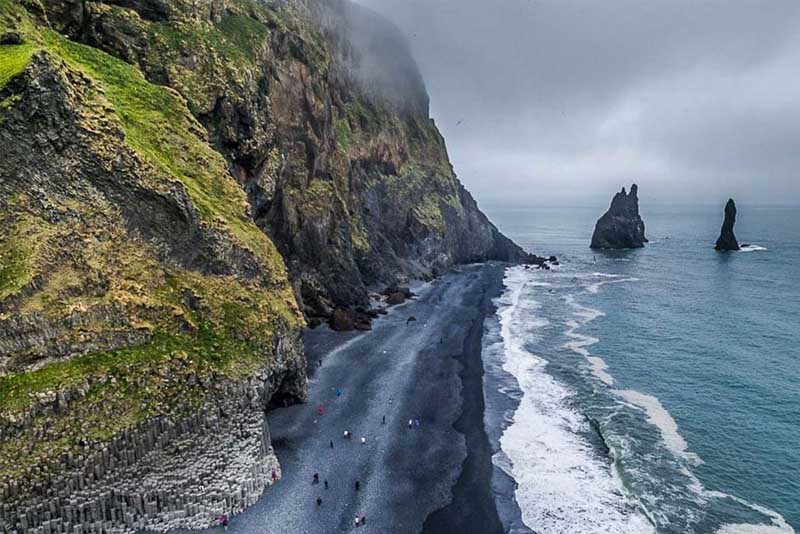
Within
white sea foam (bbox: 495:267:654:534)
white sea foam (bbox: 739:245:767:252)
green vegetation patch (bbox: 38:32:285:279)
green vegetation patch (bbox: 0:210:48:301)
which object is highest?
green vegetation patch (bbox: 38:32:285:279)

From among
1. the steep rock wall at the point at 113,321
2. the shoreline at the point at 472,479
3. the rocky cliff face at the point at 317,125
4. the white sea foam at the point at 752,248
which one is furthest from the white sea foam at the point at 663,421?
the white sea foam at the point at 752,248

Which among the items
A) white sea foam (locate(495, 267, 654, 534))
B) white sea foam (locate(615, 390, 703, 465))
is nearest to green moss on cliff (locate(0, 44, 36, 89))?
white sea foam (locate(495, 267, 654, 534))

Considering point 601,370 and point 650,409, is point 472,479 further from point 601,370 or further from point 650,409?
point 601,370

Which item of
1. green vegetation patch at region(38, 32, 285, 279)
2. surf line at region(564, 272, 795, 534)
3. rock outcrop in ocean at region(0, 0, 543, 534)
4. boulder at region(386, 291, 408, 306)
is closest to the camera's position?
rock outcrop in ocean at region(0, 0, 543, 534)

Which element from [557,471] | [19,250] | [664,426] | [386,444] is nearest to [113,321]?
[19,250]

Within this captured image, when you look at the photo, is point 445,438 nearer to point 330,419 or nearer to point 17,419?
point 330,419

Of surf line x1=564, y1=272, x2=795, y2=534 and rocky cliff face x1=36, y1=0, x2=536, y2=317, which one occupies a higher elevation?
rocky cliff face x1=36, y1=0, x2=536, y2=317

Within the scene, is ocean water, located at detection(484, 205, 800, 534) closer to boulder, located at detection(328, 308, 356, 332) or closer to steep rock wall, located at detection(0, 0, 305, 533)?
boulder, located at detection(328, 308, 356, 332)

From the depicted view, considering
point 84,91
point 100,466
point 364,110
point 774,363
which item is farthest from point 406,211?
point 100,466
